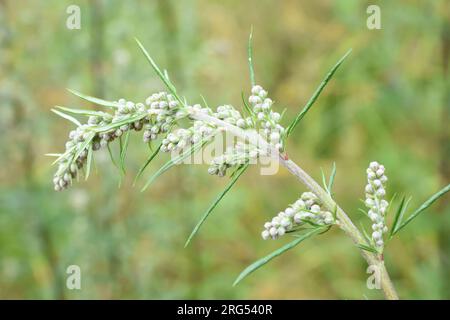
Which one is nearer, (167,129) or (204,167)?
(167,129)

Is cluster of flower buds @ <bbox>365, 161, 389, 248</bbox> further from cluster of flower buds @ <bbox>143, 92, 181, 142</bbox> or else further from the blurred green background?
the blurred green background

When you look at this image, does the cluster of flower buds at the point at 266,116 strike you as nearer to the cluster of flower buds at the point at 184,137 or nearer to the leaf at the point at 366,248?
the cluster of flower buds at the point at 184,137

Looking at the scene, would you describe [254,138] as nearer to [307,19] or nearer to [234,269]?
[234,269]

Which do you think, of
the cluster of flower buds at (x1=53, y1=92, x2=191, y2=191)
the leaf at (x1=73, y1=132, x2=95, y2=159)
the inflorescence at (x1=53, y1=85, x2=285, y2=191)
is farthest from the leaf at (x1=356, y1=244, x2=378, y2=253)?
the leaf at (x1=73, y1=132, x2=95, y2=159)

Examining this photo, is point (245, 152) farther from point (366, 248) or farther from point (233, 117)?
point (366, 248)

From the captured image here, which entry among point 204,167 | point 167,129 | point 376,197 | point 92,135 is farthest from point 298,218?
point 204,167

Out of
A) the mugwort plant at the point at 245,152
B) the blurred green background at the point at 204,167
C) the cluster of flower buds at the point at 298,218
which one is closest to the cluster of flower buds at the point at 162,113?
the mugwort plant at the point at 245,152
